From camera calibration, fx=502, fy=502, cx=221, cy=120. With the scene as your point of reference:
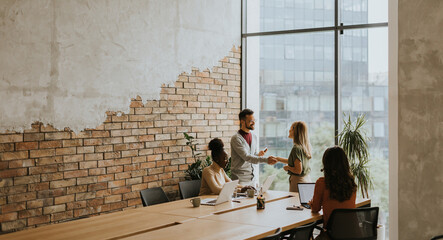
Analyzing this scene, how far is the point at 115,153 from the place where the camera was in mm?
6180

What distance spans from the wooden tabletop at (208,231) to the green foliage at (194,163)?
9.45 ft

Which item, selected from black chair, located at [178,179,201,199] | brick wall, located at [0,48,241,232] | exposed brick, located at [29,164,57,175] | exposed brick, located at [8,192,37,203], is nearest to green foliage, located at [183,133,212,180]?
brick wall, located at [0,48,241,232]

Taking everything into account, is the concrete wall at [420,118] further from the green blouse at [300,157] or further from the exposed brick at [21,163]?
the exposed brick at [21,163]

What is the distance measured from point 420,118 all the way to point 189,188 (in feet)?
8.97

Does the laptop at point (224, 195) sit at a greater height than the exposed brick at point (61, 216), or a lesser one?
greater

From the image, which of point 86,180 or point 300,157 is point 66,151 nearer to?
point 86,180

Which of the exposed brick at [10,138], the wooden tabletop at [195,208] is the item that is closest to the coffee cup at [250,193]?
the wooden tabletop at [195,208]

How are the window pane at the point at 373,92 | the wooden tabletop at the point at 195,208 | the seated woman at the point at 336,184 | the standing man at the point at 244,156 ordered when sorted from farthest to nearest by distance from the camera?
the window pane at the point at 373,92
the standing man at the point at 244,156
the wooden tabletop at the point at 195,208
the seated woman at the point at 336,184

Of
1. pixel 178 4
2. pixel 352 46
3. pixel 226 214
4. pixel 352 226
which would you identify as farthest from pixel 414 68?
pixel 178 4

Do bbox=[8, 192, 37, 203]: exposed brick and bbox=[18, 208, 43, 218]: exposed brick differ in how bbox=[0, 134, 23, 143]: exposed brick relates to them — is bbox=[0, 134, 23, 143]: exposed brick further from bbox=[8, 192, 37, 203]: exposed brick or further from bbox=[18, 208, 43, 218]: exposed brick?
bbox=[18, 208, 43, 218]: exposed brick

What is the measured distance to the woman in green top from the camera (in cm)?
582

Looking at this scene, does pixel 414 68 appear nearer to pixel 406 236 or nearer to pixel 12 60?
pixel 406 236

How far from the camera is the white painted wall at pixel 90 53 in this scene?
5113mm

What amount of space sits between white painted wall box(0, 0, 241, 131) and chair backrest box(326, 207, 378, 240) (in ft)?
10.1
